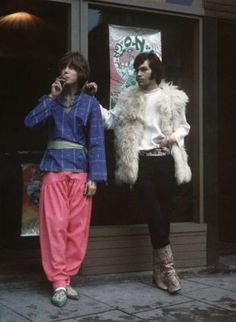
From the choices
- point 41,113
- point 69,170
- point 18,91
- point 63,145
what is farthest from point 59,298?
point 18,91

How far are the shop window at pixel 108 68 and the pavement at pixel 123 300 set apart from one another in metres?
0.64

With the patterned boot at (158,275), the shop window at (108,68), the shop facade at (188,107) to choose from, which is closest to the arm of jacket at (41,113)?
the shop facade at (188,107)

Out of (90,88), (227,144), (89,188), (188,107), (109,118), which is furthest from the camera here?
(227,144)

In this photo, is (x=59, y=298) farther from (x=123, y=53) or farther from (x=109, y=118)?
(x=123, y=53)

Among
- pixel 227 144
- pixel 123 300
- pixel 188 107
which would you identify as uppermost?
pixel 188 107

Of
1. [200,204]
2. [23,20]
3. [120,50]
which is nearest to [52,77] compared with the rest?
[23,20]

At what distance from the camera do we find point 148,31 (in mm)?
6148

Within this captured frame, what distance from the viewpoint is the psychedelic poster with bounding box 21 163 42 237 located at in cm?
692

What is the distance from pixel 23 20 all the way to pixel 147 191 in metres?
2.83

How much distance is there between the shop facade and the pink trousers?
2.31 ft

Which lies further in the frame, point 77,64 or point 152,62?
point 152,62

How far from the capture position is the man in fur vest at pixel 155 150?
17.5 feet

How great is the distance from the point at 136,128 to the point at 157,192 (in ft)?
2.02

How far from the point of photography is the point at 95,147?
16.5 ft
